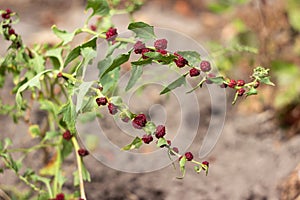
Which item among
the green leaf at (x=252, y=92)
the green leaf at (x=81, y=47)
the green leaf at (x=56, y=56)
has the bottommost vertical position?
the green leaf at (x=252, y=92)

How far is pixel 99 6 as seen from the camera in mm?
1574

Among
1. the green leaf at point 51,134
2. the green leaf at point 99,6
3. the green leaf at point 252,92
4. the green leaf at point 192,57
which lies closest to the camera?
the green leaf at point 252,92

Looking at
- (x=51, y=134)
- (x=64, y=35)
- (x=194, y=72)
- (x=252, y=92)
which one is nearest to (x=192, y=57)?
(x=194, y=72)

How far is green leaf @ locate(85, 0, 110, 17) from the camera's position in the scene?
61.0 inches

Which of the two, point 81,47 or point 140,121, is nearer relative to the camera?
point 140,121

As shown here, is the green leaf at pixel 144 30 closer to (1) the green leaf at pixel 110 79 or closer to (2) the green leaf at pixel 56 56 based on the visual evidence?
(1) the green leaf at pixel 110 79

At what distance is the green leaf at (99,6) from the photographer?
1.55 metres

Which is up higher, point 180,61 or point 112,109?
point 180,61

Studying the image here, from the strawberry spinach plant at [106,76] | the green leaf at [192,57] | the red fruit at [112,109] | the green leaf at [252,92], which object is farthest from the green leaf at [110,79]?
the green leaf at [252,92]

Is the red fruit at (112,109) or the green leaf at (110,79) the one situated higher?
the green leaf at (110,79)

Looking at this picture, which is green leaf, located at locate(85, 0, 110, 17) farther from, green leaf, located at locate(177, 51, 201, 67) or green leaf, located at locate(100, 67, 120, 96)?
green leaf, located at locate(177, 51, 201, 67)

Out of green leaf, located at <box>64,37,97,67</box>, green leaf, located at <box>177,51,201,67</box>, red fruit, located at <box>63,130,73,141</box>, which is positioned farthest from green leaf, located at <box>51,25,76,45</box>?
green leaf, located at <box>177,51,201,67</box>

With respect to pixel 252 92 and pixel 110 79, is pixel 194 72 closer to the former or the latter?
pixel 252 92

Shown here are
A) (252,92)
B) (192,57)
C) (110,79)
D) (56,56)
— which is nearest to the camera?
(252,92)
